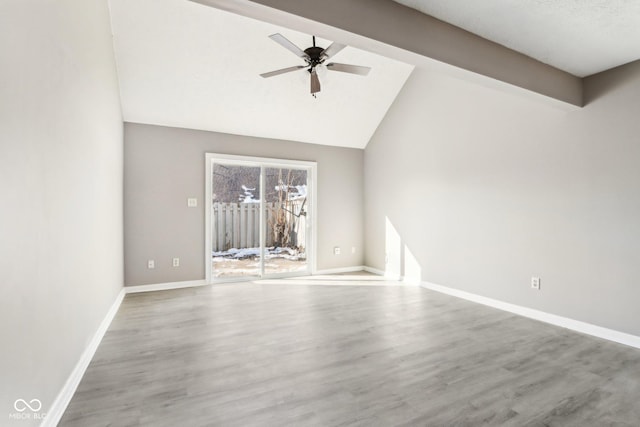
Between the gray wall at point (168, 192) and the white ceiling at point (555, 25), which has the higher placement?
the white ceiling at point (555, 25)

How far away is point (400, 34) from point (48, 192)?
229 centimetres

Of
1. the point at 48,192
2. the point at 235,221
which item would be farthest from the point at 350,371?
the point at 235,221

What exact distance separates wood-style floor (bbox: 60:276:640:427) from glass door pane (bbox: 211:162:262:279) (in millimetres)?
1541

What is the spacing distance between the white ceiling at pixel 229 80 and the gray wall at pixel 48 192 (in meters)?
0.64

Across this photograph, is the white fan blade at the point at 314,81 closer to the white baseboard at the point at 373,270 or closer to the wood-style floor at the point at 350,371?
the wood-style floor at the point at 350,371

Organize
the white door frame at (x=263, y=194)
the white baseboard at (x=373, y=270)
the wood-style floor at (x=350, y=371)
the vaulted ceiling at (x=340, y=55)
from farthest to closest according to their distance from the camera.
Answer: the white baseboard at (x=373, y=270) → the white door frame at (x=263, y=194) → the vaulted ceiling at (x=340, y=55) → the wood-style floor at (x=350, y=371)

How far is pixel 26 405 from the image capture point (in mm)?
1438

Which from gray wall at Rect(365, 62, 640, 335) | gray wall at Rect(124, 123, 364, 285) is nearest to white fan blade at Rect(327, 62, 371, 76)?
gray wall at Rect(365, 62, 640, 335)

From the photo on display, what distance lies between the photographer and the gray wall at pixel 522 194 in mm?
2914

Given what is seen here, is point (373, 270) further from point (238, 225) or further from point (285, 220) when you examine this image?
point (238, 225)

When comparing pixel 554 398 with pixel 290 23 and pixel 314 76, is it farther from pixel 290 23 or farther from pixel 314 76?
pixel 314 76

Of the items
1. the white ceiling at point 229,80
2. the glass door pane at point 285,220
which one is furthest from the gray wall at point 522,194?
the glass door pane at point 285,220

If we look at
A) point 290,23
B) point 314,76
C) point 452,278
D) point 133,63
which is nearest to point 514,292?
point 452,278

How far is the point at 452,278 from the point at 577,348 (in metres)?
1.77
